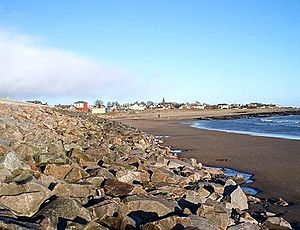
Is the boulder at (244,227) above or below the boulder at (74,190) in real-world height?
below

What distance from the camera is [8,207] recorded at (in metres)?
5.13

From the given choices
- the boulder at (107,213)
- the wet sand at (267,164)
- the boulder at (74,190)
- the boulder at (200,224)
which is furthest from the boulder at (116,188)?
the wet sand at (267,164)

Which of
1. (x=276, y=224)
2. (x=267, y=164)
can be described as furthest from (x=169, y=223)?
(x=267, y=164)

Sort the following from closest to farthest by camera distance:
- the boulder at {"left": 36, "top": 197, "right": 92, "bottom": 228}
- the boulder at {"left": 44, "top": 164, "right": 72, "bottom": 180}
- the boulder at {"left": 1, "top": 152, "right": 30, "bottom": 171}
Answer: the boulder at {"left": 36, "top": 197, "right": 92, "bottom": 228} < the boulder at {"left": 1, "top": 152, "right": 30, "bottom": 171} < the boulder at {"left": 44, "top": 164, "right": 72, "bottom": 180}

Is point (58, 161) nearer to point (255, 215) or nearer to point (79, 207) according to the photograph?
point (79, 207)

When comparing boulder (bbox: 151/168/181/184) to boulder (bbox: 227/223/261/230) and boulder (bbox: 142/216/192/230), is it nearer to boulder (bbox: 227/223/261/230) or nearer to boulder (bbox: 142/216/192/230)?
boulder (bbox: 227/223/261/230)

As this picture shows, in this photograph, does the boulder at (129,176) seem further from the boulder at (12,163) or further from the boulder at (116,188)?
the boulder at (12,163)

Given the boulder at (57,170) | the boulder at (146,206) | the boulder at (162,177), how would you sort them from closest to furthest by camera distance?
the boulder at (146,206), the boulder at (57,170), the boulder at (162,177)

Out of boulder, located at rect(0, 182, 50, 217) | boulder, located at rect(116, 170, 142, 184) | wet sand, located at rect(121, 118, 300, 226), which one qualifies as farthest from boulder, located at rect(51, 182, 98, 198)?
wet sand, located at rect(121, 118, 300, 226)

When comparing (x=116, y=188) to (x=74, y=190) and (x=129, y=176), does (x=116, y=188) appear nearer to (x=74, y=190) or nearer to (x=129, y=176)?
(x=74, y=190)

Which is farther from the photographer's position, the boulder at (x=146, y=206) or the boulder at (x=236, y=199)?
the boulder at (x=236, y=199)

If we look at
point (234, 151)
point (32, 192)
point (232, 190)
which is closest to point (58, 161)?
point (32, 192)

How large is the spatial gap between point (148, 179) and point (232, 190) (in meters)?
1.65

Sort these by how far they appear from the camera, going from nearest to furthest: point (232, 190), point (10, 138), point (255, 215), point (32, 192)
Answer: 1. point (32, 192)
2. point (255, 215)
3. point (232, 190)
4. point (10, 138)
